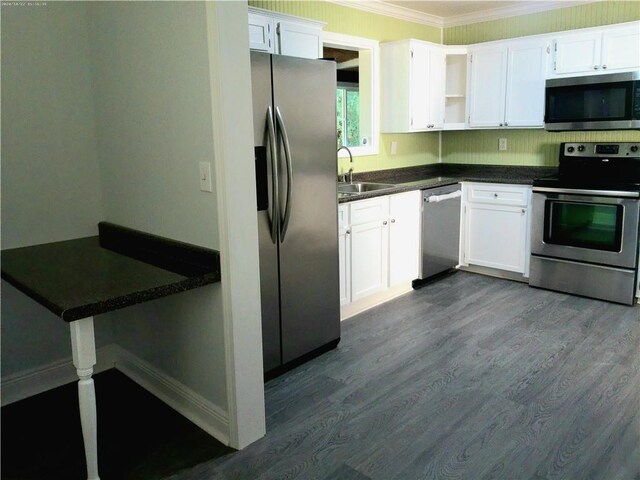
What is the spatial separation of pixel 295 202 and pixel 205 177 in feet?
2.56

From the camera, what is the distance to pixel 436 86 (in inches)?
189

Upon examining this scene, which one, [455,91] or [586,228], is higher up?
[455,91]

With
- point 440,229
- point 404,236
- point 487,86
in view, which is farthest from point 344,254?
point 487,86

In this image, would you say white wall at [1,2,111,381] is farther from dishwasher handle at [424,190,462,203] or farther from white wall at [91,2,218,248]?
dishwasher handle at [424,190,462,203]

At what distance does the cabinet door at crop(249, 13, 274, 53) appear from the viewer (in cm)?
325

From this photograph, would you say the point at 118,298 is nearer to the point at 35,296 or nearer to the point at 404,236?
the point at 35,296

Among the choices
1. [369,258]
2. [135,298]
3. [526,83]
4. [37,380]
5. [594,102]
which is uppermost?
[526,83]

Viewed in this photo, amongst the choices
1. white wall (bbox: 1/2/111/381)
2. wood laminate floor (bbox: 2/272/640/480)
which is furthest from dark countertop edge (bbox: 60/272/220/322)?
white wall (bbox: 1/2/111/381)

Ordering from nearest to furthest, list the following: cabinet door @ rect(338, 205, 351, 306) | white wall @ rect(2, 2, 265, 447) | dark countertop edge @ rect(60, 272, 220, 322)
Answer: dark countertop edge @ rect(60, 272, 220, 322)
white wall @ rect(2, 2, 265, 447)
cabinet door @ rect(338, 205, 351, 306)

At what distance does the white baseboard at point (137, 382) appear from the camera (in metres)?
2.36

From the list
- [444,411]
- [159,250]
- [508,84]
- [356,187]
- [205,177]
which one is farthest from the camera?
[508,84]

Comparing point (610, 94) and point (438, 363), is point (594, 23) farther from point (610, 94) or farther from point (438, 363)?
point (438, 363)

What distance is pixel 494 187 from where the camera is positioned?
15.1ft

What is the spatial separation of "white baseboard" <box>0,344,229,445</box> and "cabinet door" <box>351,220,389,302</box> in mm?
1531
